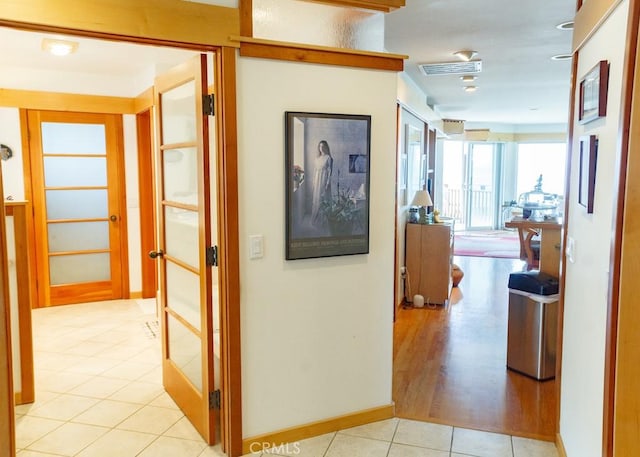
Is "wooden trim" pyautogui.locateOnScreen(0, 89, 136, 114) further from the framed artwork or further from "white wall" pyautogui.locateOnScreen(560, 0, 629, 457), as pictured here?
"white wall" pyautogui.locateOnScreen(560, 0, 629, 457)

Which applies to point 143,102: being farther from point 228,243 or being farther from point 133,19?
point 228,243

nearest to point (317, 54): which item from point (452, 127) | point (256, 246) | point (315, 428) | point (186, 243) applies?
point (256, 246)

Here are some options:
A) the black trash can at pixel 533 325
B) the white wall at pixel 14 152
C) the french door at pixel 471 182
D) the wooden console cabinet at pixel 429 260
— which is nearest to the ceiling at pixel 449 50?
the white wall at pixel 14 152

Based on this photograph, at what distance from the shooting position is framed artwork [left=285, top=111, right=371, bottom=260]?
99.0 inches

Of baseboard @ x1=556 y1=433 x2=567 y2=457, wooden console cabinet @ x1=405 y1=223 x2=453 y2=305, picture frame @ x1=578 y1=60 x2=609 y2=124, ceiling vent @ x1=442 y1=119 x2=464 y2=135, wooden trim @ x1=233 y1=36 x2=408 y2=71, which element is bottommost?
baseboard @ x1=556 y1=433 x2=567 y2=457

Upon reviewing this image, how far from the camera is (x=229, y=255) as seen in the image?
2.42 meters

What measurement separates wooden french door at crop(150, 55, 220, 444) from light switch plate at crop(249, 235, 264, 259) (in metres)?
0.19

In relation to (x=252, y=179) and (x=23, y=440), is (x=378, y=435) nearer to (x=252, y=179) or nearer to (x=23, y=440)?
(x=252, y=179)

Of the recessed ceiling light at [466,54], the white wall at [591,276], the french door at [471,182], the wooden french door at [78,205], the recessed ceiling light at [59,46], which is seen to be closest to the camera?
the white wall at [591,276]

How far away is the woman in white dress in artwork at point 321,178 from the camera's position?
101 inches

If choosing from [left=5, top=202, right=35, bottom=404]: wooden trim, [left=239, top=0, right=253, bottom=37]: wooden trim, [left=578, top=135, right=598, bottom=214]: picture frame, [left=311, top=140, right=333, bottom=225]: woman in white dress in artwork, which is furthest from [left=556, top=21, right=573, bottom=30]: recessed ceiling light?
[left=5, top=202, right=35, bottom=404]: wooden trim

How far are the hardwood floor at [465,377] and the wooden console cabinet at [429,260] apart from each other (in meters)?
0.20

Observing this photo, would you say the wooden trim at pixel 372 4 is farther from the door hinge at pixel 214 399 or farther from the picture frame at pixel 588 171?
the door hinge at pixel 214 399

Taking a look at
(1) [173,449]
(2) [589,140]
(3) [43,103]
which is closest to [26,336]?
(1) [173,449]
